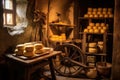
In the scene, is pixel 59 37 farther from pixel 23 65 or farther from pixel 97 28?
pixel 23 65

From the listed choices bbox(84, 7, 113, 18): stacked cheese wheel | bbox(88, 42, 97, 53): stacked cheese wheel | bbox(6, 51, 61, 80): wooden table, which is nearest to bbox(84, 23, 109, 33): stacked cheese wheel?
bbox(84, 7, 113, 18): stacked cheese wheel

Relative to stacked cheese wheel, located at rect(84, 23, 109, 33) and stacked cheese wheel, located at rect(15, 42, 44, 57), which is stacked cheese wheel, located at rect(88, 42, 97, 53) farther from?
stacked cheese wheel, located at rect(15, 42, 44, 57)

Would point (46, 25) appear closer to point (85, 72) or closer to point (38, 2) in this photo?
point (38, 2)

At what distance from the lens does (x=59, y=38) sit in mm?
5500

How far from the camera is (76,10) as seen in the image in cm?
576

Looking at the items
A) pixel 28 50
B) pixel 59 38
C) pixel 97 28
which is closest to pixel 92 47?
pixel 97 28

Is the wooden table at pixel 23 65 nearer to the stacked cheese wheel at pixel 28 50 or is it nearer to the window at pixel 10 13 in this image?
the stacked cheese wheel at pixel 28 50

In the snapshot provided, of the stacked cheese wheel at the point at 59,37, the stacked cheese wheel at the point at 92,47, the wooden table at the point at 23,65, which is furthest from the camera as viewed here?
the stacked cheese wheel at the point at 59,37

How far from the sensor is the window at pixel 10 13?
491 cm

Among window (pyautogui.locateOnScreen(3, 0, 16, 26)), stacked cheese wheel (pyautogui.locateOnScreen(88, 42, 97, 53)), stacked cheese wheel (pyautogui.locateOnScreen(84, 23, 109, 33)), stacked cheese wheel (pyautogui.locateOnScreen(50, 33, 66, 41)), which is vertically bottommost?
stacked cheese wheel (pyautogui.locateOnScreen(88, 42, 97, 53))

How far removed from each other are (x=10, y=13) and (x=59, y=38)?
1462 mm

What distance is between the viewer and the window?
4.91 meters

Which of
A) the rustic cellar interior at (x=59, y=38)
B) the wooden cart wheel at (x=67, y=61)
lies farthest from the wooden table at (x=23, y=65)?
the wooden cart wheel at (x=67, y=61)

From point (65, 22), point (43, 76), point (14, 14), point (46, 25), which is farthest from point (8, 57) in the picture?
point (65, 22)
